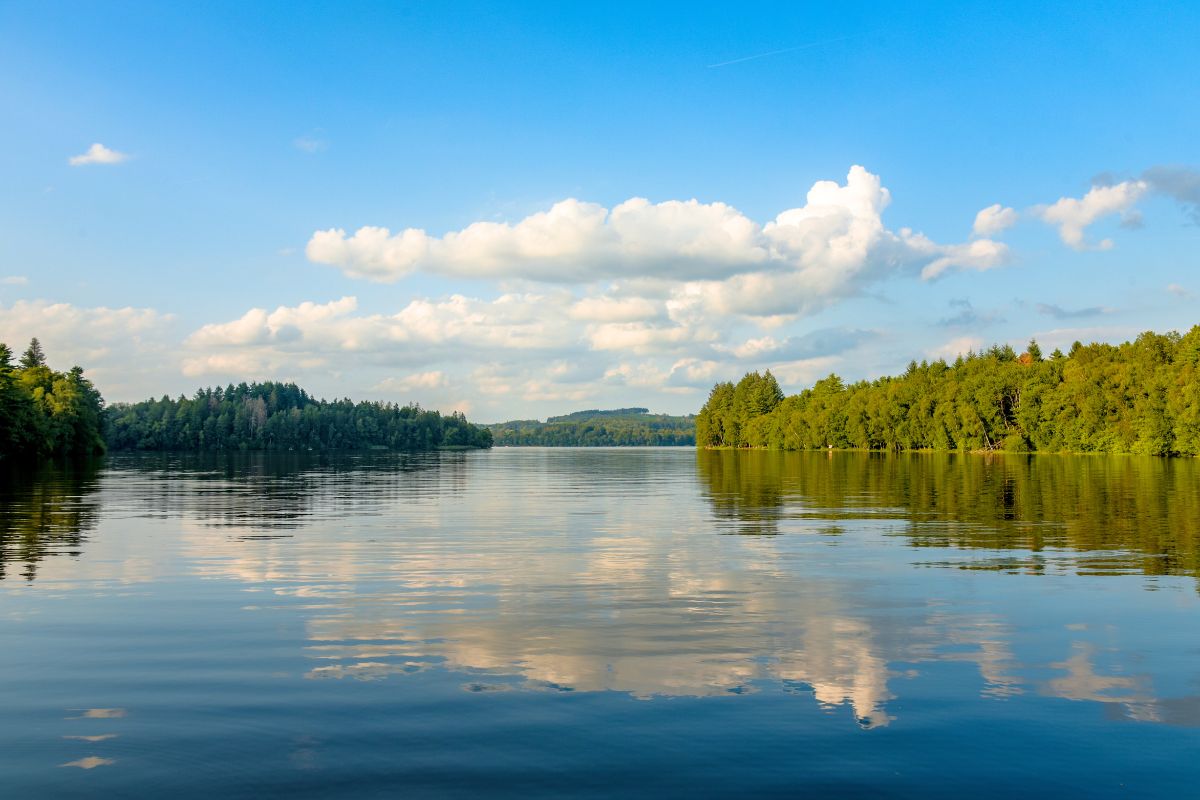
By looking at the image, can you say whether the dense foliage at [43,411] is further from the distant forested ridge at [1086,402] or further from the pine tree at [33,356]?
the distant forested ridge at [1086,402]

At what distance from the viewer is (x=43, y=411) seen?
458 feet

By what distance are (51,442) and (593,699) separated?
15066 cm

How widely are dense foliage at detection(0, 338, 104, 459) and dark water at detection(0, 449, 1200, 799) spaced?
105m

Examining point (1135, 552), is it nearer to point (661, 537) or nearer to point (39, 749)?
point (661, 537)

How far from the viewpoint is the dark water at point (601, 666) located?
10078mm

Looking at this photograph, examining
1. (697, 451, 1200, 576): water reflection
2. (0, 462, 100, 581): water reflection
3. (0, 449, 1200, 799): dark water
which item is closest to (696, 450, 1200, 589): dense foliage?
(697, 451, 1200, 576): water reflection

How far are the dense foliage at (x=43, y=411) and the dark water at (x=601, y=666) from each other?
105175mm

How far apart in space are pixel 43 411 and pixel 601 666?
505ft

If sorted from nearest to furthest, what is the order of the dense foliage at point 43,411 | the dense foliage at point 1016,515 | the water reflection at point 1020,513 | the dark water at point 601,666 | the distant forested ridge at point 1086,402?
the dark water at point 601,666 → the water reflection at point 1020,513 → the dense foliage at point 1016,515 → the dense foliage at point 43,411 → the distant forested ridge at point 1086,402

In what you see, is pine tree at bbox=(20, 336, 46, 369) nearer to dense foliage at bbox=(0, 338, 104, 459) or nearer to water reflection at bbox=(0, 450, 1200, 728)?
dense foliage at bbox=(0, 338, 104, 459)

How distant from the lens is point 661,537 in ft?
111

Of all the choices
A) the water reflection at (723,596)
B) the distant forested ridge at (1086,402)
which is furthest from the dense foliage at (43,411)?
the distant forested ridge at (1086,402)

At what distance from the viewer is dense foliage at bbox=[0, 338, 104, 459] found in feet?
392

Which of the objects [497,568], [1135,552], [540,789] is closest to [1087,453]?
[1135,552]
